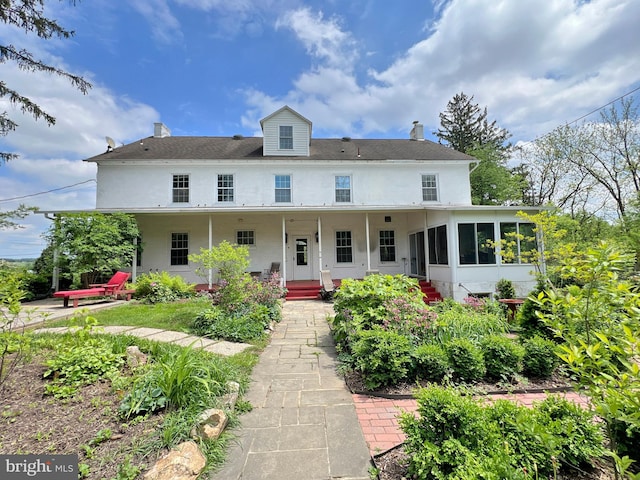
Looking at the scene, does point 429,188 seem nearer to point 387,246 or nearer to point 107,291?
point 387,246

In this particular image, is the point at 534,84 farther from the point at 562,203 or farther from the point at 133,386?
the point at 133,386

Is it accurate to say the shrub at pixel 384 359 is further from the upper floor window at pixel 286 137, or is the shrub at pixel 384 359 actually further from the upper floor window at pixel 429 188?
the upper floor window at pixel 286 137

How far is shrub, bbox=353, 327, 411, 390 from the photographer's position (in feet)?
11.9

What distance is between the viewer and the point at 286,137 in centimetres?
1416

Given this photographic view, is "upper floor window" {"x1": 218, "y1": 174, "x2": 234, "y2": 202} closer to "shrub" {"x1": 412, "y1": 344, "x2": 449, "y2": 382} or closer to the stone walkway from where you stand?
the stone walkway

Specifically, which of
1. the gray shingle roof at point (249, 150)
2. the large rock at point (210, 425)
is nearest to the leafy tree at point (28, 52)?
the gray shingle roof at point (249, 150)

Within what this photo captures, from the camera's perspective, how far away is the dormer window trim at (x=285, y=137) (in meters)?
14.1

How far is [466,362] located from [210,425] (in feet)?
10.2

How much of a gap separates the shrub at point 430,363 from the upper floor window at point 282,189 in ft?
35.6

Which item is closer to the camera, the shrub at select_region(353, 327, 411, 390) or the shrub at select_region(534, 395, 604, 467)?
the shrub at select_region(534, 395, 604, 467)

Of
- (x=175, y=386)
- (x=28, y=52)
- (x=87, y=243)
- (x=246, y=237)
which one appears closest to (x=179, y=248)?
(x=246, y=237)

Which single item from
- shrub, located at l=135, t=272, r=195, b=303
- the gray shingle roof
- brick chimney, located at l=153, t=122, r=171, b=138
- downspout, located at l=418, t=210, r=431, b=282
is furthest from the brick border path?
brick chimney, located at l=153, t=122, r=171, b=138

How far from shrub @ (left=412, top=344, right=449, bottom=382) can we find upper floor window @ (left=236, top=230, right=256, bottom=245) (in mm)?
10823

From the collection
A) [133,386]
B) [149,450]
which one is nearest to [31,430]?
[133,386]
